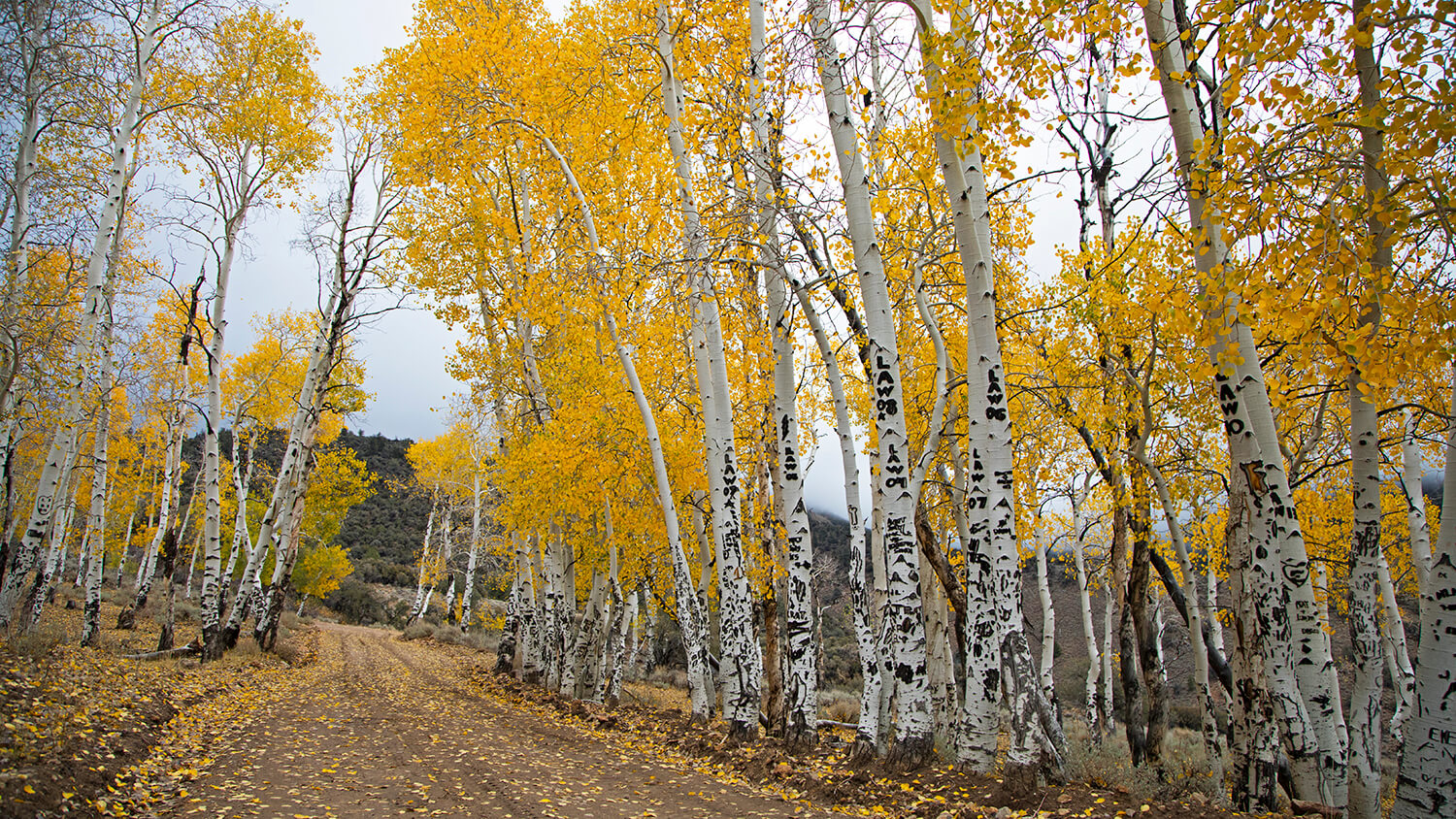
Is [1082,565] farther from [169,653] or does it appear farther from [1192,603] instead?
[169,653]

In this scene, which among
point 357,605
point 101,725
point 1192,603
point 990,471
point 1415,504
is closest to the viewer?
point 990,471

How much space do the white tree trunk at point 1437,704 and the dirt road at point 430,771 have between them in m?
3.83

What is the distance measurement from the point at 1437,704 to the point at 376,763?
8440 mm

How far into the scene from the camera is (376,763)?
6852mm

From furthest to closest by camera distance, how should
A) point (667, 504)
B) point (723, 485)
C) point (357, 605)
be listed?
point (357, 605) → point (667, 504) → point (723, 485)

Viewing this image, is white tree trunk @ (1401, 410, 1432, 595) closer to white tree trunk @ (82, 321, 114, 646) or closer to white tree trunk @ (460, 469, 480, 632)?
white tree trunk @ (82, 321, 114, 646)

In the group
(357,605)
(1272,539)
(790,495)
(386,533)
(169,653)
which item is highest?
(790,495)

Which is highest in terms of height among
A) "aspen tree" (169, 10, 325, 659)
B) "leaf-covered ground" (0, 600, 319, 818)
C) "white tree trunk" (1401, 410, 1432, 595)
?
"aspen tree" (169, 10, 325, 659)

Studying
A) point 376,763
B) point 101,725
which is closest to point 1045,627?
point 376,763

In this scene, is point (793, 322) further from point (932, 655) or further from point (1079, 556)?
point (1079, 556)

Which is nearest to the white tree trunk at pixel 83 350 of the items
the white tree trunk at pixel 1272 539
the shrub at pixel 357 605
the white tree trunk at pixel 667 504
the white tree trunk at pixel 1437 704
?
the white tree trunk at pixel 667 504

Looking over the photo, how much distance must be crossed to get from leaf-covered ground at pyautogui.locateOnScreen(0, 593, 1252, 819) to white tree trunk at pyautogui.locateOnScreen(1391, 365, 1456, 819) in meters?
1.46

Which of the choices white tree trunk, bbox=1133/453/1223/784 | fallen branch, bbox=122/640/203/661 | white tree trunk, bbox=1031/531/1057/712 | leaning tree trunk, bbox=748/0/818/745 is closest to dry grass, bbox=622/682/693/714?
leaning tree trunk, bbox=748/0/818/745

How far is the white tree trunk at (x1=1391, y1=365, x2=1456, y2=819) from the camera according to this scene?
334cm
